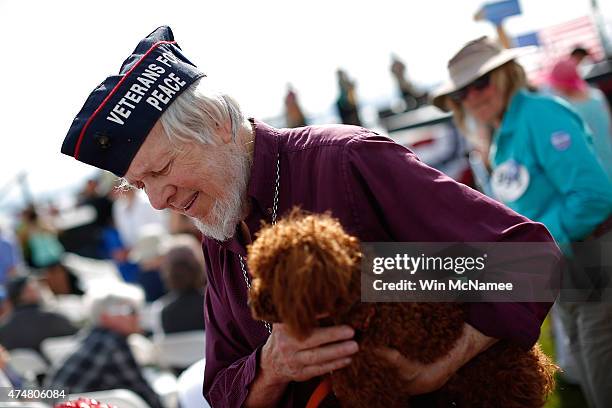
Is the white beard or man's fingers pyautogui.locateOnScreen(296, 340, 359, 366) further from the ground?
the white beard

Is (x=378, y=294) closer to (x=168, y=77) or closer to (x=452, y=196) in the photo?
(x=452, y=196)

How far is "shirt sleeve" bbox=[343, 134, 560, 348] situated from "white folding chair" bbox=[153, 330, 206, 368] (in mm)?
3382

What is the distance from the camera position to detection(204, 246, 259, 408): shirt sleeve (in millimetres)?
2035

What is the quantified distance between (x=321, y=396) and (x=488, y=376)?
16.5 inches

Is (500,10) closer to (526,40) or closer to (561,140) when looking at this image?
(526,40)

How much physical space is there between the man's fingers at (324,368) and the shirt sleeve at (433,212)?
344 millimetres

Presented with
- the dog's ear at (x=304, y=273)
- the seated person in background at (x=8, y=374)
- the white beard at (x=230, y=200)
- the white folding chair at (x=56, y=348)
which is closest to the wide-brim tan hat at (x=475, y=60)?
the white beard at (x=230, y=200)

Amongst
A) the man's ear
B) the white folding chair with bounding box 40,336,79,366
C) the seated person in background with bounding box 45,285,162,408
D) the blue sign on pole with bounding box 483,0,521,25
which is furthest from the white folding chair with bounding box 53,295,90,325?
the man's ear

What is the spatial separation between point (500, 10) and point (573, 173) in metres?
3.47

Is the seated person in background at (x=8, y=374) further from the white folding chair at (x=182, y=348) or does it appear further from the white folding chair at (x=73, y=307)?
the white folding chair at (x=73, y=307)

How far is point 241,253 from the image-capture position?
2.04 m

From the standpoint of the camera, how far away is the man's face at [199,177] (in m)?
2.00

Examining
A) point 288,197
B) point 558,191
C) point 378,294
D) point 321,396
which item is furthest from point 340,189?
point 558,191

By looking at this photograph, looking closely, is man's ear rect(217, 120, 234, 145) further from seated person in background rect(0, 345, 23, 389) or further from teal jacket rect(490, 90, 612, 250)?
seated person in background rect(0, 345, 23, 389)
